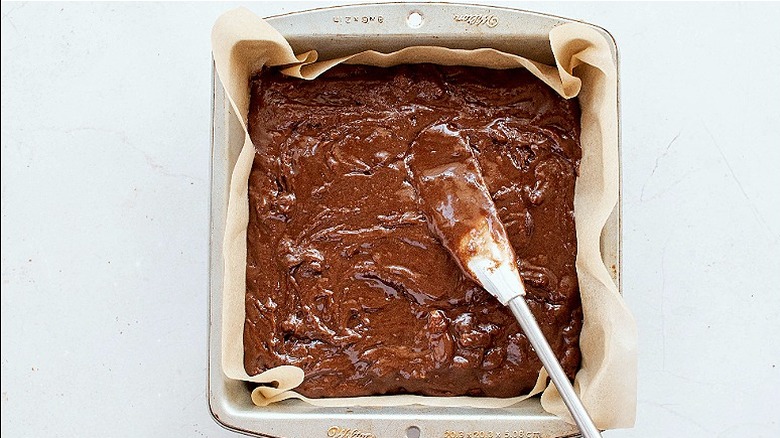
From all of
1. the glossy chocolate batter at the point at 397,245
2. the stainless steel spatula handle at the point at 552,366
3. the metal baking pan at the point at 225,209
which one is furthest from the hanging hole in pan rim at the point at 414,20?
the stainless steel spatula handle at the point at 552,366

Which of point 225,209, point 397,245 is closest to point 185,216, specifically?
point 225,209

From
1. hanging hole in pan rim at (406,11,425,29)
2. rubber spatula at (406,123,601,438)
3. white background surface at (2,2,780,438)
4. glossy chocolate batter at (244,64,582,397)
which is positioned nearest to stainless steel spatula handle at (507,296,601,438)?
rubber spatula at (406,123,601,438)

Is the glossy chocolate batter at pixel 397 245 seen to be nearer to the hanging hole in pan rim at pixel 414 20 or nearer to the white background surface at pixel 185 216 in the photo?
the hanging hole in pan rim at pixel 414 20

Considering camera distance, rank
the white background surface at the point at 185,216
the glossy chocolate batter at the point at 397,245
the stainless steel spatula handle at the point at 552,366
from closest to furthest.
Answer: the stainless steel spatula handle at the point at 552,366, the glossy chocolate batter at the point at 397,245, the white background surface at the point at 185,216

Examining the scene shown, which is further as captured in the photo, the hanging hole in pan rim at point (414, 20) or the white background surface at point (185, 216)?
the white background surface at point (185, 216)

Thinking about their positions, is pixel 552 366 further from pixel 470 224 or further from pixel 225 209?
pixel 225 209

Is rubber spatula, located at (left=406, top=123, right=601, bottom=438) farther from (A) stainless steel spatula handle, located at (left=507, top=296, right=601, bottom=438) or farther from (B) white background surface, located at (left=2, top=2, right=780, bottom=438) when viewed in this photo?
(B) white background surface, located at (left=2, top=2, right=780, bottom=438)
